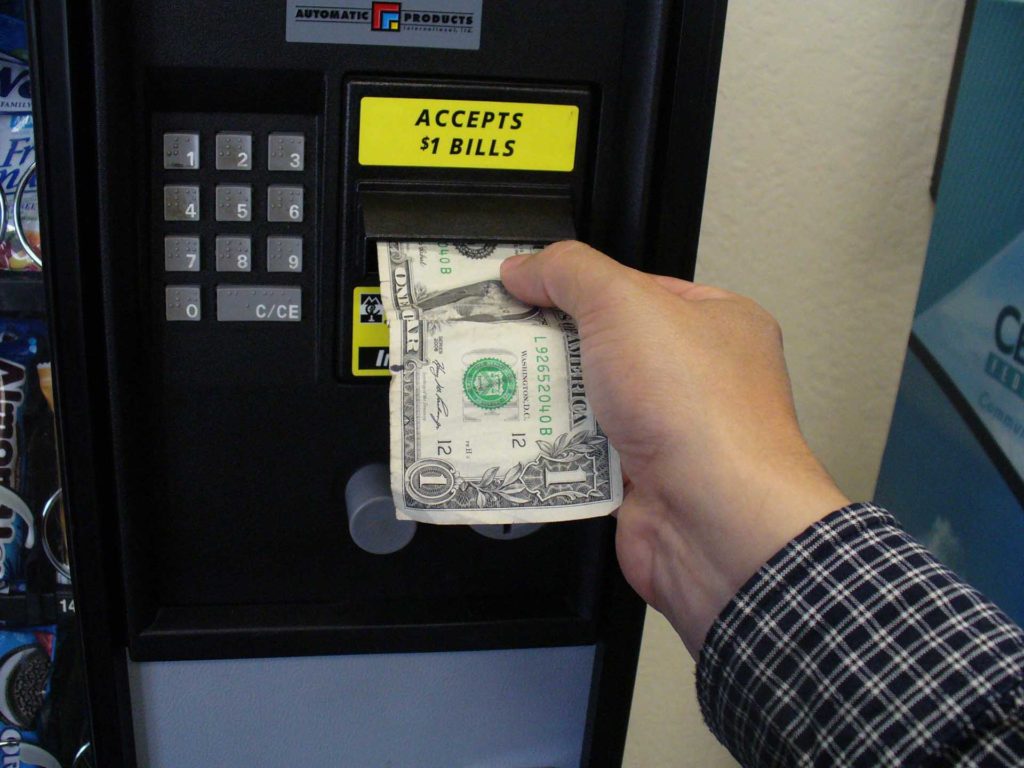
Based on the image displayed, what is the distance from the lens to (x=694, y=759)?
1071 mm

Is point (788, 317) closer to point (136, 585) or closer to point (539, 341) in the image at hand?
point (539, 341)

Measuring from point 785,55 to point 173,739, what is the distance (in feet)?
2.51

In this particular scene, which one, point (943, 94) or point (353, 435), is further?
point (943, 94)

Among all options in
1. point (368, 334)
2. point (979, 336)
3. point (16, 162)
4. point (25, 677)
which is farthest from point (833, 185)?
point (25, 677)

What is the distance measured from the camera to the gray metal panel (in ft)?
2.23

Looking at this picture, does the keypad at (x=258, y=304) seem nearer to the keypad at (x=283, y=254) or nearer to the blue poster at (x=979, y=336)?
the keypad at (x=283, y=254)

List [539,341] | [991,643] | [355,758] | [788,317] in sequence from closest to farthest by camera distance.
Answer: [991,643]
[539,341]
[355,758]
[788,317]

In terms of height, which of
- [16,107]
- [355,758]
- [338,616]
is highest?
[16,107]

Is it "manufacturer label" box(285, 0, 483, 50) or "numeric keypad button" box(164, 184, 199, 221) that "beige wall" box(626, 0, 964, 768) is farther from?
"numeric keypad button" box(164, 184, 199, 221)

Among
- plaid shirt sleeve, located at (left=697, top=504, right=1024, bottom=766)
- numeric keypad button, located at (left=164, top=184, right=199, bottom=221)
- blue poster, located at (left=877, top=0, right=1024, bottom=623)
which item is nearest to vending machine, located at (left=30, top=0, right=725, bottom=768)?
numeric keypad button, located at (left=164, top=184, right=199, bottom=221)

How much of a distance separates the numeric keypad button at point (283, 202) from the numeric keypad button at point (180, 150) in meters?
0.05

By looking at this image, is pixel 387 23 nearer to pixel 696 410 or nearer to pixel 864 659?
pixel 696 410

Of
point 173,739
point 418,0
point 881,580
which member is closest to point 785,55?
point 418,0

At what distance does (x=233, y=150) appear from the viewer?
572 mm
